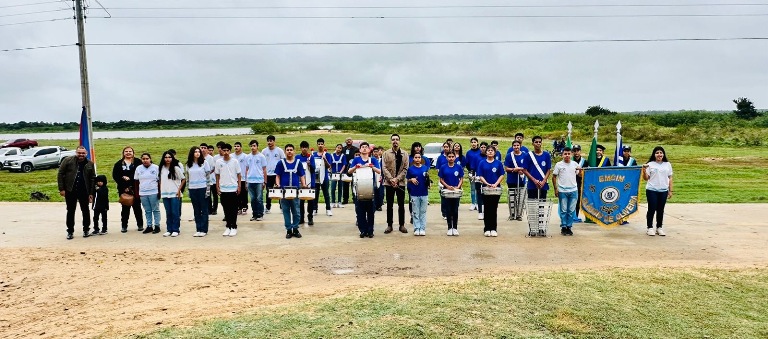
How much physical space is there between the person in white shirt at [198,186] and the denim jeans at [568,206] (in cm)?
690

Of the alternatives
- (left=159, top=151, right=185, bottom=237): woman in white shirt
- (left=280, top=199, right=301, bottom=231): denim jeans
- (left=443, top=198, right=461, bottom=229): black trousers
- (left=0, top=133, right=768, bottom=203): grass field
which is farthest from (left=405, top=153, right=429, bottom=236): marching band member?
(left=0, top=133, right=768, bottom=203): grass field

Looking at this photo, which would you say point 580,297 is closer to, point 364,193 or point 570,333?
point 570,333

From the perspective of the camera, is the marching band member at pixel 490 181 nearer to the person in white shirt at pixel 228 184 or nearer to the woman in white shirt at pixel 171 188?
the person in white shirt at pixel 228 184

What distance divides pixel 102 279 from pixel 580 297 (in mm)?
6438

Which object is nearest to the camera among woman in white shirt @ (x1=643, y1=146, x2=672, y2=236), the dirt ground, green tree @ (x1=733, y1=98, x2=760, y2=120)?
the dirt ground

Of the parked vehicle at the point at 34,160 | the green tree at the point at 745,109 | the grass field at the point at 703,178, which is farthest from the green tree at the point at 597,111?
the parked vehicle at the point at 34,160

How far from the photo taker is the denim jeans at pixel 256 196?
13.2 meters

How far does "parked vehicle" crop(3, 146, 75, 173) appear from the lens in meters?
33.1

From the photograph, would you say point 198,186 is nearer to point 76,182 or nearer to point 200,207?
point 200,207

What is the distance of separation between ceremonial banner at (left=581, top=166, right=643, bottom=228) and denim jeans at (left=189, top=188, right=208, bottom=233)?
755 centimetres

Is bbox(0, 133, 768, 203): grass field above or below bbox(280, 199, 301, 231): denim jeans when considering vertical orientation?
below

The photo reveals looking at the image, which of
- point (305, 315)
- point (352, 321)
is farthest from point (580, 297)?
point (305, 315)

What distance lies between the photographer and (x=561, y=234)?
11828 millimetres

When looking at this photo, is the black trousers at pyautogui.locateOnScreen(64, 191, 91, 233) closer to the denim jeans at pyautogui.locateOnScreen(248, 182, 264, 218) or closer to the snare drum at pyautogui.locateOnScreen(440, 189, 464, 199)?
the denim jeans at pyautogui.locateOnScreen(248, 182, 264, 218)
